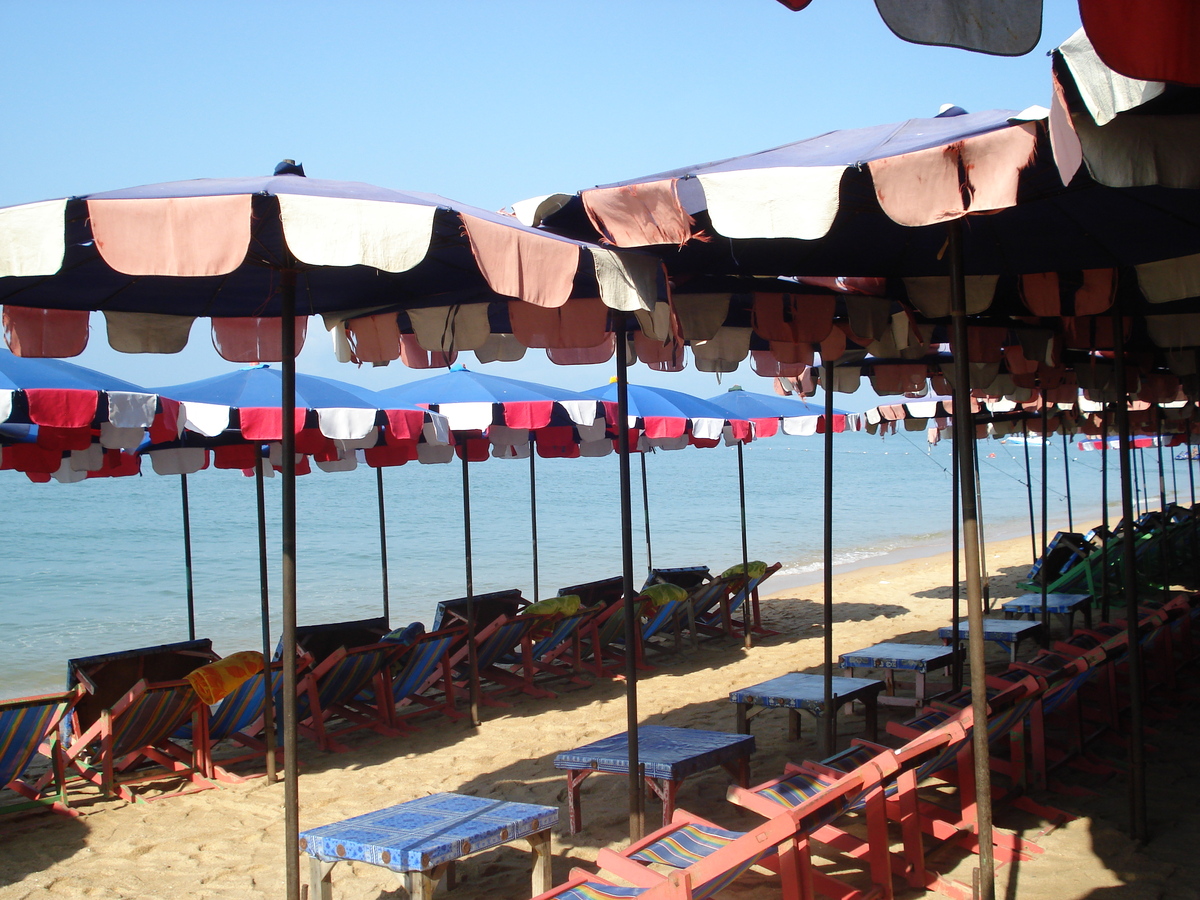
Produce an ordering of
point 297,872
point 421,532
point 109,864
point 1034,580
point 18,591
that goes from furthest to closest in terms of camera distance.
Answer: point 421,532 → point 18,591 → point 1034,580 → point 109,864 → point 297,872

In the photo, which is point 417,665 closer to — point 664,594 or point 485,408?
point 485,408

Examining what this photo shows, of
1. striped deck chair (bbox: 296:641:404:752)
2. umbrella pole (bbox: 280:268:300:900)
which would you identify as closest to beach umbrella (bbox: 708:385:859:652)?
striped deck chair (bbox: 296:641:404:752)

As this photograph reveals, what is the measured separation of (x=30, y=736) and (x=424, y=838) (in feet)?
9.80

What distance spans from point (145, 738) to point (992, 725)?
455 cm

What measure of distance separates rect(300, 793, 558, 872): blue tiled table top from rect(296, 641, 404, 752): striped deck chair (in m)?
2.90

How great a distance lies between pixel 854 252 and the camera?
3697 mm

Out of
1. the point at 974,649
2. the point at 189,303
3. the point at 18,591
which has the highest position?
the point at 189,303

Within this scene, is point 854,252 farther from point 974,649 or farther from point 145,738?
point 145,738

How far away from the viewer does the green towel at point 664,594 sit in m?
8.90

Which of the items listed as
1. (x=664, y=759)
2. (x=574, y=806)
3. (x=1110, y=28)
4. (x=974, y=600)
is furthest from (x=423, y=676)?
(x=1110, y=28)

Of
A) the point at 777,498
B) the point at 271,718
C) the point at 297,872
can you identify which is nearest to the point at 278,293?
the point at 297,872

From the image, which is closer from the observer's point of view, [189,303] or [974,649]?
[974,649]

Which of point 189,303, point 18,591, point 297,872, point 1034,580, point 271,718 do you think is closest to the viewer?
point 297,872

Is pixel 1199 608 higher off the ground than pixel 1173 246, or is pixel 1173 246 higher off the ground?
pixel 1173 246
